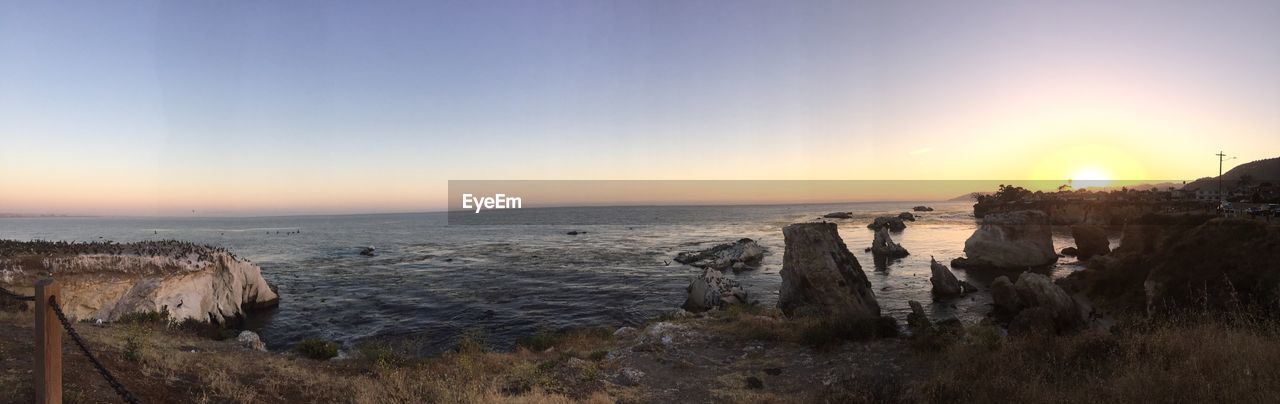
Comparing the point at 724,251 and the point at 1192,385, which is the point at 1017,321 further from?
the point at 724,251

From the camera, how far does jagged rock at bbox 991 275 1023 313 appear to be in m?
23.3

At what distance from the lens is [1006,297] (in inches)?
965

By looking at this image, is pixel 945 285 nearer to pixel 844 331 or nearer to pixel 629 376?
pixel 844 331

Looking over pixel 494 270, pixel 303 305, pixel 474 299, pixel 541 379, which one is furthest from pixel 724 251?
pixel 541 379

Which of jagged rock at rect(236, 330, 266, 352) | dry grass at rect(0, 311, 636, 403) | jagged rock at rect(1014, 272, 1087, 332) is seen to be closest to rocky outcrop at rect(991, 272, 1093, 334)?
jagged rock at rect(1014, 272, 1087, 332)

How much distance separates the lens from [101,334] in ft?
50.4

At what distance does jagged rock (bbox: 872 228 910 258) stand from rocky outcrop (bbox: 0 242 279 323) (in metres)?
51.4

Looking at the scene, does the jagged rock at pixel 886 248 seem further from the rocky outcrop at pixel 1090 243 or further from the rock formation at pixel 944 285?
the rock formation at pixel 944 285

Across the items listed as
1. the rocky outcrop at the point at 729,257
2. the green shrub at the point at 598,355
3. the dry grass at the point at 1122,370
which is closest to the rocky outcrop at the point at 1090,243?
the rocky outcrop at the point at 729,257

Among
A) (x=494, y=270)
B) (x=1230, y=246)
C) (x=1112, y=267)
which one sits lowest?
(x=494, y=270)

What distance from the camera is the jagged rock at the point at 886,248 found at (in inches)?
1911

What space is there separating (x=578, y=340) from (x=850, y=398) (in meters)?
12.1

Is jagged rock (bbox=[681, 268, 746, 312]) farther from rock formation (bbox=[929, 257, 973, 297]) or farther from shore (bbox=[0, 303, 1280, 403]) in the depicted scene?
rock formation (bbox=[929, 257, 973, 297])

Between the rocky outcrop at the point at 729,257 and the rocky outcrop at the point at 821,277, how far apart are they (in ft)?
66.3
